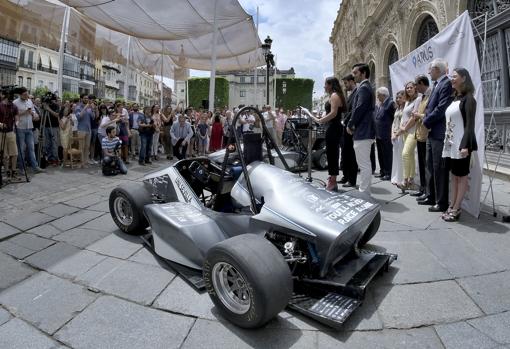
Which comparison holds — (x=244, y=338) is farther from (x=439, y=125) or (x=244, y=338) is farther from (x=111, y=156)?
(x=111, y=156)

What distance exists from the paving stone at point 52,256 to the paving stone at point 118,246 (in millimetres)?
206

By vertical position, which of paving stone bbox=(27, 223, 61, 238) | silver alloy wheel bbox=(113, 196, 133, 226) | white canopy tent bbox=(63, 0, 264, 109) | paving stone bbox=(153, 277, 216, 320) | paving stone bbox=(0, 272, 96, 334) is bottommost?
A: paving stone bbox=(0, 272, 96, 334)

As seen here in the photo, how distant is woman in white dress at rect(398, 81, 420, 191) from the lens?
5.66 meters

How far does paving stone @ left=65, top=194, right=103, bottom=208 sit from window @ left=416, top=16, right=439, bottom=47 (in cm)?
1214

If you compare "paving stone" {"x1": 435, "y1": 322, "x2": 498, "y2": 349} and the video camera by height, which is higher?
the video camera


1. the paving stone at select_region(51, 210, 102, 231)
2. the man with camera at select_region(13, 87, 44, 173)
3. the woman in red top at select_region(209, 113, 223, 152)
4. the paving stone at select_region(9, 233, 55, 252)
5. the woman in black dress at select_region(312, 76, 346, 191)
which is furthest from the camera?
the woman in red top at select_region(209, 113, 223, 152)

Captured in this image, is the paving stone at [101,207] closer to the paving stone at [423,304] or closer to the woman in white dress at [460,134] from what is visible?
the paving stone at [423,304]

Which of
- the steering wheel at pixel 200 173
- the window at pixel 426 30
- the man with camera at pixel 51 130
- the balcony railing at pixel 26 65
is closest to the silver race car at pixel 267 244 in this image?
the steering wheel at pixel 200 173

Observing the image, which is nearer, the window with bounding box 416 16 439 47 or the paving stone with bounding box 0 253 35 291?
the paving stone with bounding box 0 253 35 291

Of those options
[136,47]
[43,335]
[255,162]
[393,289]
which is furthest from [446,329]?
[136,47]

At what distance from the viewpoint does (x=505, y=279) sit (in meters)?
2.90

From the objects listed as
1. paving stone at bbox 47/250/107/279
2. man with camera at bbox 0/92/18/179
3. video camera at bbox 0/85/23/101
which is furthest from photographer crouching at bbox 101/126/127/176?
paving stone at bbox 47/250/107/279

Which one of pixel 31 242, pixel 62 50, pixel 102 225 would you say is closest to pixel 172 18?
pixel 62 50

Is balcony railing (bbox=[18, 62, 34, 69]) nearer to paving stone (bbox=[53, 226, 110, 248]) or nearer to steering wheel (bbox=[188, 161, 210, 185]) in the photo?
paving stone (bbox=[53, 226, 110, 248])
